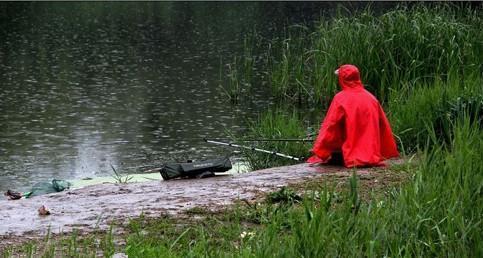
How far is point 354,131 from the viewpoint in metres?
7.88

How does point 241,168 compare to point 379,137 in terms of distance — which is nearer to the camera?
point 379,137

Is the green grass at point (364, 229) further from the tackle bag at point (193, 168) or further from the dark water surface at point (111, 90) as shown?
the dark water surface at point (111, 90)

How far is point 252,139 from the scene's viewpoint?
383 inches

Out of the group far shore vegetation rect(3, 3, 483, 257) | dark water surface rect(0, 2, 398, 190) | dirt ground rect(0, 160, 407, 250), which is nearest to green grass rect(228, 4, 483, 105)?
dark water surface rect(0, 2, 398, 190)

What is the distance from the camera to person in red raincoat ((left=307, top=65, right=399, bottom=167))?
786 centimetres

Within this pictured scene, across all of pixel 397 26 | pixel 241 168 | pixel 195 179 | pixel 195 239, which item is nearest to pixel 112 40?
pixel 397 26

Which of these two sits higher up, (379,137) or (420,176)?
(420,176)

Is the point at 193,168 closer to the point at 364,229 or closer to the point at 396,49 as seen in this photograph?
the point at 364,229

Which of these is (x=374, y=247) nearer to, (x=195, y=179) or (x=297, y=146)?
(x=195, y=179)

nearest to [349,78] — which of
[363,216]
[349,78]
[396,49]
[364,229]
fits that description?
[349,78]

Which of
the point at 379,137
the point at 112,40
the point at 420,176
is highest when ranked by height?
the point at 420,176

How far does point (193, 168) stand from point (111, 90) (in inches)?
368

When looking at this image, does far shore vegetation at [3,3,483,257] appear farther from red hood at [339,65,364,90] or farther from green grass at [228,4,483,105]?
green grass at [228,4,483,105]

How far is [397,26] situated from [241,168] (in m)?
3.88
